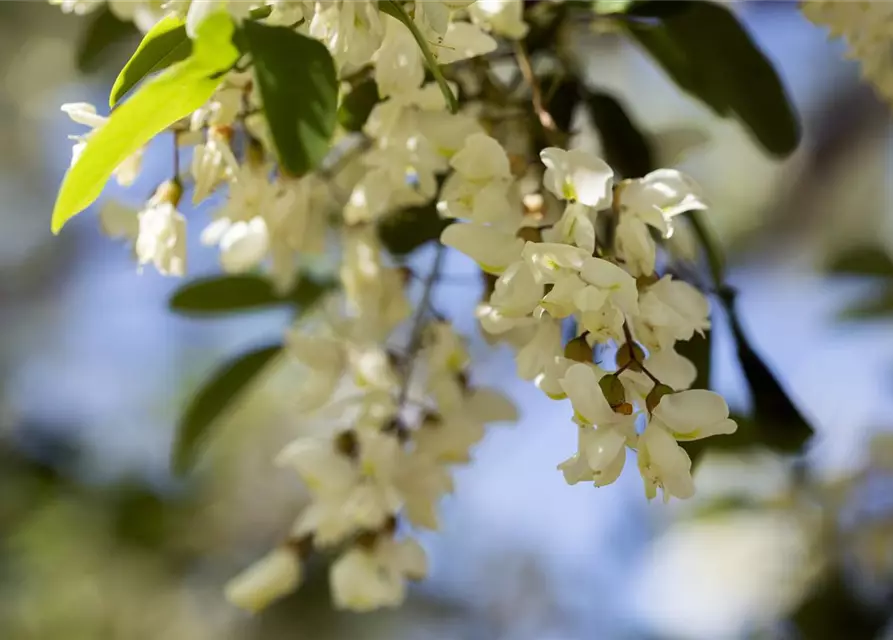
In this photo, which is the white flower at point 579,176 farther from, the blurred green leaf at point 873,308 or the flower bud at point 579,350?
the blurred green leaf at point 873,308

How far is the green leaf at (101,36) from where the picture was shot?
75 centimetres

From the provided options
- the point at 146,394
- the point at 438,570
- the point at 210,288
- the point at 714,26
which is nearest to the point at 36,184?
the point at 146,394

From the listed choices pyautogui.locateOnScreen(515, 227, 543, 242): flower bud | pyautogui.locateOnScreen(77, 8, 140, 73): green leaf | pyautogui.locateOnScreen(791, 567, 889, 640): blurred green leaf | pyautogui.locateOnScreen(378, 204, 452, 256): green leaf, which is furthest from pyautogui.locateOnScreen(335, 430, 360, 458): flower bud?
pyautogui.locateOnScreen(791, 567, 889, 640): blurred green leaf

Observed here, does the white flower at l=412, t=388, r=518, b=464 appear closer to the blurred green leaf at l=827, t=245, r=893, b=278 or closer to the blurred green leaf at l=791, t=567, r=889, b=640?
the blurred green leaf at l=827, t=245, r=893, b=278

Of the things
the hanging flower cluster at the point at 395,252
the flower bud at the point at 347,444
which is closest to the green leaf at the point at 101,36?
the hanging flower cluster at the point at 395,252

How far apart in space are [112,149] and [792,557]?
1.10 metres

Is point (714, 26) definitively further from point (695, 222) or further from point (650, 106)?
point (650, 106)

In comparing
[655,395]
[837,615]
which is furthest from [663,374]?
[837,615]

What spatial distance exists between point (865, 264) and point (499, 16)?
1.88 ft

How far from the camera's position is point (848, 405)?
1.50 m

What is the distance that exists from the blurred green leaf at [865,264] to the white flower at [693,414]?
0.59 m

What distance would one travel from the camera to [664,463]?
43 centimetres

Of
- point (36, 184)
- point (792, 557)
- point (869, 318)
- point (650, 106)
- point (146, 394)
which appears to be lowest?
point (146, 394)

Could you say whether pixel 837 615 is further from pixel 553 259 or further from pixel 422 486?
pixel 553 259
